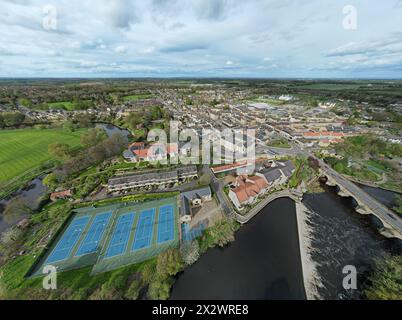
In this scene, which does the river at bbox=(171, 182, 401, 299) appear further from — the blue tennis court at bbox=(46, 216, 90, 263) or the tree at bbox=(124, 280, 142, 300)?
the blue tennis court at bbox=(46, 216, 90, 263)

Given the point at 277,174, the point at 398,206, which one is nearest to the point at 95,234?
the point at 277,174

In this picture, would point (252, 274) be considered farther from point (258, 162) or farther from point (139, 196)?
point (258, 162)

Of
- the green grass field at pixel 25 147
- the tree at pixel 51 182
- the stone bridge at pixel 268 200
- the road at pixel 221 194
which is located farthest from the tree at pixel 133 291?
the green grass field at pixel 25 147

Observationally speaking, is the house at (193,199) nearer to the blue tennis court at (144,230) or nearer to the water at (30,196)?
the blue tennis court at (144,230)

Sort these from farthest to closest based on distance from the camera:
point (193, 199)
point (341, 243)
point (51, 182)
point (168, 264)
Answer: point (51, 182) → point (193, 199) → point (341, 243) → point (168, 264)

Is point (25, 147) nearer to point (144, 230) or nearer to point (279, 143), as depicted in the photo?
point (144, 230)
